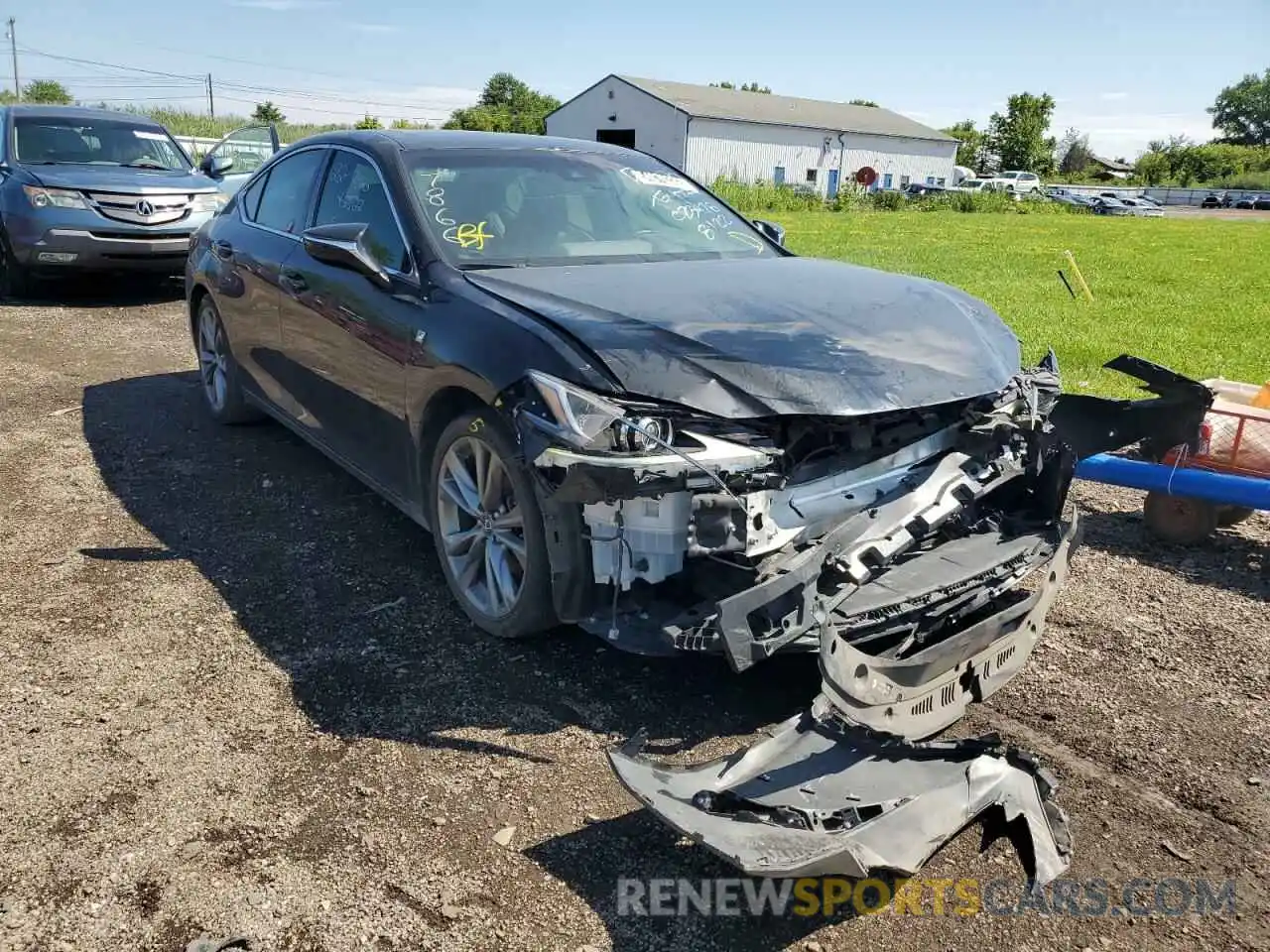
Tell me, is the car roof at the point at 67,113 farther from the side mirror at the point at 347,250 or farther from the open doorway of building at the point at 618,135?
the open doorway of building at the point at 618,135

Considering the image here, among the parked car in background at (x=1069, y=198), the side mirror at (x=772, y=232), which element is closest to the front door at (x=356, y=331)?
the side mirror at (x=772, y=232)

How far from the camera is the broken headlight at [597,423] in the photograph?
2.99 meters

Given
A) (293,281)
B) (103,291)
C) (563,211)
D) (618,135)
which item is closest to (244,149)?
(103,291)

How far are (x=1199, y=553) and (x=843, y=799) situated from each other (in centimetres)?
318

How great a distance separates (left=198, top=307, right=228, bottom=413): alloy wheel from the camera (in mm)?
6332

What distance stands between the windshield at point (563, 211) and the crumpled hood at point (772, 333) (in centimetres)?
24

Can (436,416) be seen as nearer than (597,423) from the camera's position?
No

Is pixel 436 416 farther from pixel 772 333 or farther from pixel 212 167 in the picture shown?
pixel 212 167

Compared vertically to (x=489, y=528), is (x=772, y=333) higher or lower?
higher

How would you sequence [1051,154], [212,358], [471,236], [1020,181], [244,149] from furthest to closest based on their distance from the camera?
[1051,154] → [1020,181] → [244,149] → [212,358] → [471,236]

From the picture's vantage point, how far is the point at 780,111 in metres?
63.7

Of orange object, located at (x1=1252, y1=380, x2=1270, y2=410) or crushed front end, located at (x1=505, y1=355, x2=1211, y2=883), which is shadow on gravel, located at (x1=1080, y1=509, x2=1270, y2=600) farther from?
crushed front end, located at (x1=505, y1=355, x2=1211, y2=883)

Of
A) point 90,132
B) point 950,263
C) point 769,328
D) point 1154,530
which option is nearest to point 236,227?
point 769,328

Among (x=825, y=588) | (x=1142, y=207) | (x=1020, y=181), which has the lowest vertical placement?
(x=825, y=588)
